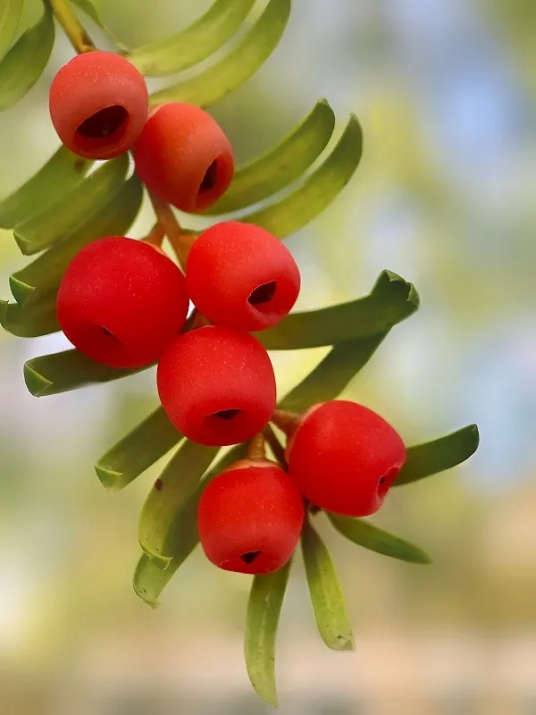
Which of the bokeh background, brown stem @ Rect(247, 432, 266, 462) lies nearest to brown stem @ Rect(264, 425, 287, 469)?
brown stem @ Rect(247, 432, 266, 462)

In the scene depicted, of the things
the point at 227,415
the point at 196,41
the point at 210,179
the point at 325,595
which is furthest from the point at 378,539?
the point at 196,41

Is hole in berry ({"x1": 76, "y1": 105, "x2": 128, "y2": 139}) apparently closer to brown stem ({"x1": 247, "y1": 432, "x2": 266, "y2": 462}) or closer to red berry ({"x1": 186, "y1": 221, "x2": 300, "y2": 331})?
red berry ({"x1": 186, "y1": 221, "x2": 300, "y2": 331})

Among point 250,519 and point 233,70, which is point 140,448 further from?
point 233,70

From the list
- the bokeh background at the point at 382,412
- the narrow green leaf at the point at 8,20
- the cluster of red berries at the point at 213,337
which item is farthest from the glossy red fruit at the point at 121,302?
the bokeh background at the point at 382,412

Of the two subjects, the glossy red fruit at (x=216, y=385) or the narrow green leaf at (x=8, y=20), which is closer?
the glossy red fruit at (x=216, y=385)

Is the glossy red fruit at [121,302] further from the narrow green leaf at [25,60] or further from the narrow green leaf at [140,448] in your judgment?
the narrow green leaf at [25,60]

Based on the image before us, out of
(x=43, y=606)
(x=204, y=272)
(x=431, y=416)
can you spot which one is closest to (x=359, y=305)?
(x=204, y=272)

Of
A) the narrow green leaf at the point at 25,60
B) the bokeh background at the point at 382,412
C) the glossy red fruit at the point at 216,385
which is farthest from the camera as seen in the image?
the bokeh background at the point at 382,412

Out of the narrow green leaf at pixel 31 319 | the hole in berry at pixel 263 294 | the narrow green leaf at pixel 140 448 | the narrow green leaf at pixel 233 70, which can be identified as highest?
the narrow green leaf at pixel 233 70
